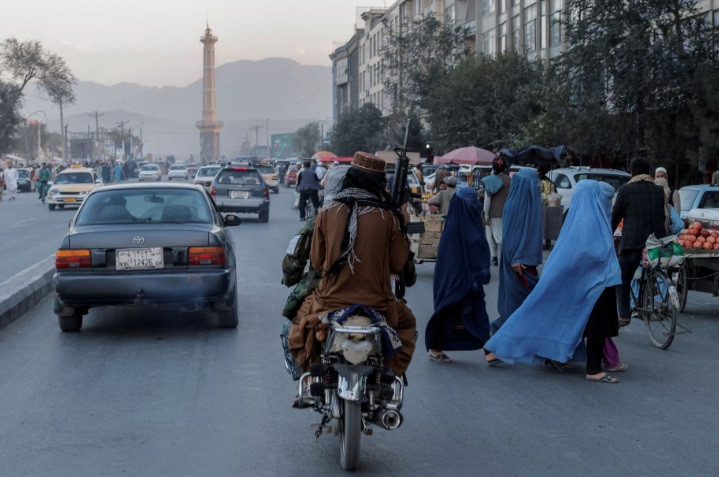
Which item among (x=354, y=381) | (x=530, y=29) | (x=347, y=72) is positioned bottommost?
(x=354, y=381)

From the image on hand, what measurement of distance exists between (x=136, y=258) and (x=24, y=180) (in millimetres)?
63345

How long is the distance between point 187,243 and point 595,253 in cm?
382

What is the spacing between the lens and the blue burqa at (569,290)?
27.2 feet

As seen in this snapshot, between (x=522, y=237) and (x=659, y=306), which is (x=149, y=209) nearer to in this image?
(x=522, y=237)

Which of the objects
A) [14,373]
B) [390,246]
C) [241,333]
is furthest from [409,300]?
→ [390,246]

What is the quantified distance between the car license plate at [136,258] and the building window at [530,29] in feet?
143

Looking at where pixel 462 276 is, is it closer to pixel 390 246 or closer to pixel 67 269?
pixel 390 246

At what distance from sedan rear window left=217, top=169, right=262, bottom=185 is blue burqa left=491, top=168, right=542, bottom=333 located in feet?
71.2

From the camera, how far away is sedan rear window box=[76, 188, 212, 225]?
34.7 feet

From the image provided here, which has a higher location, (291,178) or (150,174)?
(150,174)

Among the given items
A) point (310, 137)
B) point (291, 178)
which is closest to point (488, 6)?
point (291, 178)

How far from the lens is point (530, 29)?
52625 millimetres

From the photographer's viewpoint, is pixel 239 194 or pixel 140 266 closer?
pixel 140 266

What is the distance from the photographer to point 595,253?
8.29 meters
